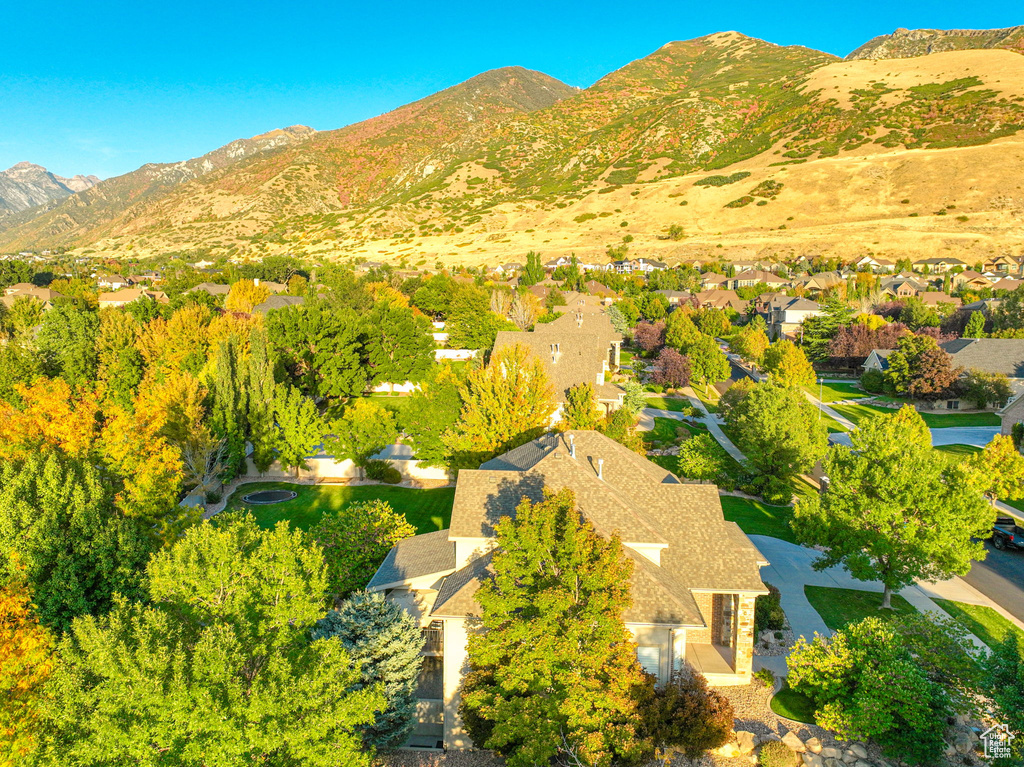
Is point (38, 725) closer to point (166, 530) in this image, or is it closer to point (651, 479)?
point (166, 530)

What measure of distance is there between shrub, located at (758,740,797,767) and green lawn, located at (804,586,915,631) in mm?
8099

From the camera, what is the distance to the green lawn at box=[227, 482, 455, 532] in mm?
33744

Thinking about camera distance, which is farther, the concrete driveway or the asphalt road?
the concrete driveway

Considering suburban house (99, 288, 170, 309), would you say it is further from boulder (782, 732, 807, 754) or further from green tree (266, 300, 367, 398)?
boulder (782, 732, 807, 754)

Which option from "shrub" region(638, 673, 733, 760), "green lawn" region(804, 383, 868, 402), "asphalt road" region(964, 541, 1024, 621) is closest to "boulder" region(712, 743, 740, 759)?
"shrub" region(638, 673, 733, 760)

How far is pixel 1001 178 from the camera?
146 m

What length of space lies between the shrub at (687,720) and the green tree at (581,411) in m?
18.8

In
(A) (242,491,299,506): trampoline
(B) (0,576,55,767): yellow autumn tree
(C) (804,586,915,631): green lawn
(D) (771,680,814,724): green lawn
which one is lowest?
(C) (804,586,915,631): green lawn

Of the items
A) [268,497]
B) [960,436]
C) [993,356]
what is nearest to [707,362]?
[960,436]

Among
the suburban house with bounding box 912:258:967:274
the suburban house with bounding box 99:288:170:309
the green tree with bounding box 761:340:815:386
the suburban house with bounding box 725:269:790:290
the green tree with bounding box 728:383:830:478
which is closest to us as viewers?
the green tree with bounding box 728:383:830:478

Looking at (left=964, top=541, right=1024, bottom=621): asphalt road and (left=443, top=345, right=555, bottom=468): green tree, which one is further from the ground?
(left=443, top=345, right=555, bottom=468): green tree

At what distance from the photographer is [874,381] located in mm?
63688

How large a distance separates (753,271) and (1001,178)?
249 feet

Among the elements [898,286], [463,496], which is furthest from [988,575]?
[898,286]
